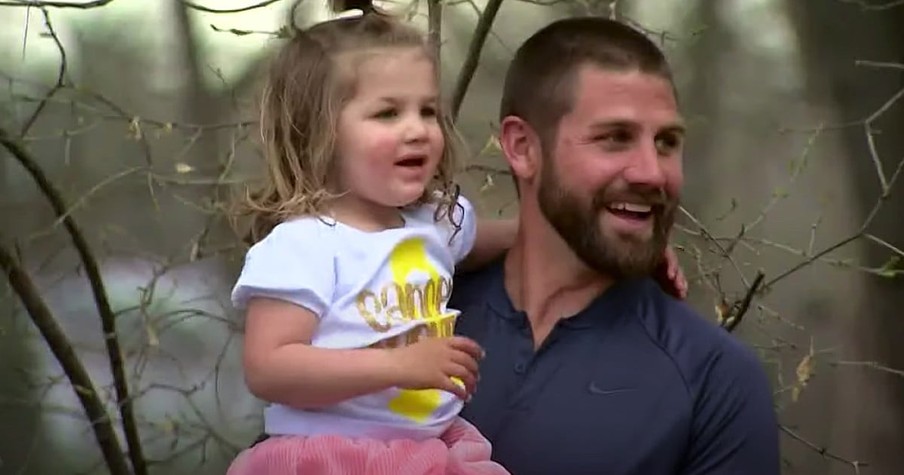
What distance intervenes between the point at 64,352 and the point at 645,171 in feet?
3.82

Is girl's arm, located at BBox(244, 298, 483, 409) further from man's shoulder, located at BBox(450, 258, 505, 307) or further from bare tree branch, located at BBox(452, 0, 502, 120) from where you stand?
bare tree branch, located at BBox(452, 0, 502, 120)

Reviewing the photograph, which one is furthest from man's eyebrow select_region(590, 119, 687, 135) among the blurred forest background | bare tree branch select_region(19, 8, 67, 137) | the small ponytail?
bare tree branch select_region(19, 8, 67, 137)

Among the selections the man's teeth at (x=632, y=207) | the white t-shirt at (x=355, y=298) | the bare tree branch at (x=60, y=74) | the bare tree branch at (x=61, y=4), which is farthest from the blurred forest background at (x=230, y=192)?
the white t-shirt at (x=355, y=298)

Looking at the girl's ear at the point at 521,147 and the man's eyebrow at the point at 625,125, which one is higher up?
the man's eyebrow at the point at 625,125

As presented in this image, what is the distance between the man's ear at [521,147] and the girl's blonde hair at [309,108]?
10.6 inches

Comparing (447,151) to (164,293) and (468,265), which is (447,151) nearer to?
(468,265)

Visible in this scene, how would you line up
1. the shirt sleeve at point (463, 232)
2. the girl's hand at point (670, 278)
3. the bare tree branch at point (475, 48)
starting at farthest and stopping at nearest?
the bare tree branch at point (475, 48)
the girl's hand at point (670, 278)
the shirt sleeve at point (463, 232)

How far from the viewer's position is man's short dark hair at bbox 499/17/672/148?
1597 millimetres

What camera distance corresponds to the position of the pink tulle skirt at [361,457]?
1235 mm

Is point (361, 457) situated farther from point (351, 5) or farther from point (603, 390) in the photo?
point (351, 5)

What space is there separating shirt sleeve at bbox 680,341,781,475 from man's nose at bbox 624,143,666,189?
23cm

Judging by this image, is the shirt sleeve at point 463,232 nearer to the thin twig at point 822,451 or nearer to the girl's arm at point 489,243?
the girl's arm at point 489,243

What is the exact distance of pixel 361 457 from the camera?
4.06 feet

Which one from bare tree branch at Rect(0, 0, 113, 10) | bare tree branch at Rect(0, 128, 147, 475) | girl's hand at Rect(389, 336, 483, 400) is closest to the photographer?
girl's hand at Rect(389, 336, 483, 400)
